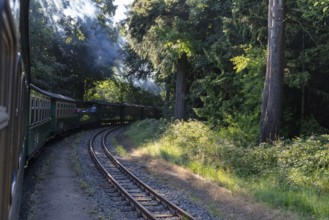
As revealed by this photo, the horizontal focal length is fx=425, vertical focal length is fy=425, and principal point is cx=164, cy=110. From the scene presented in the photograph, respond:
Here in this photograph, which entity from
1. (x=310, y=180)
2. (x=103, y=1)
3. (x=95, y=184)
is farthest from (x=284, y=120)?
(x=103, y=1)

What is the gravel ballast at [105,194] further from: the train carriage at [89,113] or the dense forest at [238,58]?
the train carriage at [89,113]

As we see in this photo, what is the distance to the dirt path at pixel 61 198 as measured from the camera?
9391 mm

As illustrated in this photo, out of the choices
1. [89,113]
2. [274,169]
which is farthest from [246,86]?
[89,113]

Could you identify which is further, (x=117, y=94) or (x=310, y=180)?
(x=117, y=94)

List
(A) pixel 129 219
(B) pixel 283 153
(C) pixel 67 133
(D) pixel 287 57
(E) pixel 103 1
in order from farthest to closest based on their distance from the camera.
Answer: (C) pixel 67 133, (E) pixel 103 1, (D) pixel 287 57, (B) pixel 283 153, (A) pixel 129 219

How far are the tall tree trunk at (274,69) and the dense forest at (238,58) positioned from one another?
3cm

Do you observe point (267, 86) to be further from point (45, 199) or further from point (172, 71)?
point (172, 71)

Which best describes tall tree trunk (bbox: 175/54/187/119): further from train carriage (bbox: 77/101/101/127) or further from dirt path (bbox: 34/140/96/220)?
dirt path (bbox: 34/140/96/220)

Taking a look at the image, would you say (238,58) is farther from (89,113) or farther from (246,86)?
(89,113)

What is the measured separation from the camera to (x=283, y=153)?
11820mm

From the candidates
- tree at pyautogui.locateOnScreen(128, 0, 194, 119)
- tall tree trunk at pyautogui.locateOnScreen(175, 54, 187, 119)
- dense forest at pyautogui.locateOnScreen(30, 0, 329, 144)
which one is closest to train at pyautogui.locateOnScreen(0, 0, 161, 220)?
dense forest at pyautogui.locateOnScreen(30, 0, 329, 144)

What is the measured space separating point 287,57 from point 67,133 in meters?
17.9

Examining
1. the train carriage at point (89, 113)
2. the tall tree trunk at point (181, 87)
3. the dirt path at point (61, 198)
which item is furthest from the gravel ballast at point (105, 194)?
the train carriage at point (89, 113)

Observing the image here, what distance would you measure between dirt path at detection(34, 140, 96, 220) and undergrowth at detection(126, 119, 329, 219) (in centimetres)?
386
